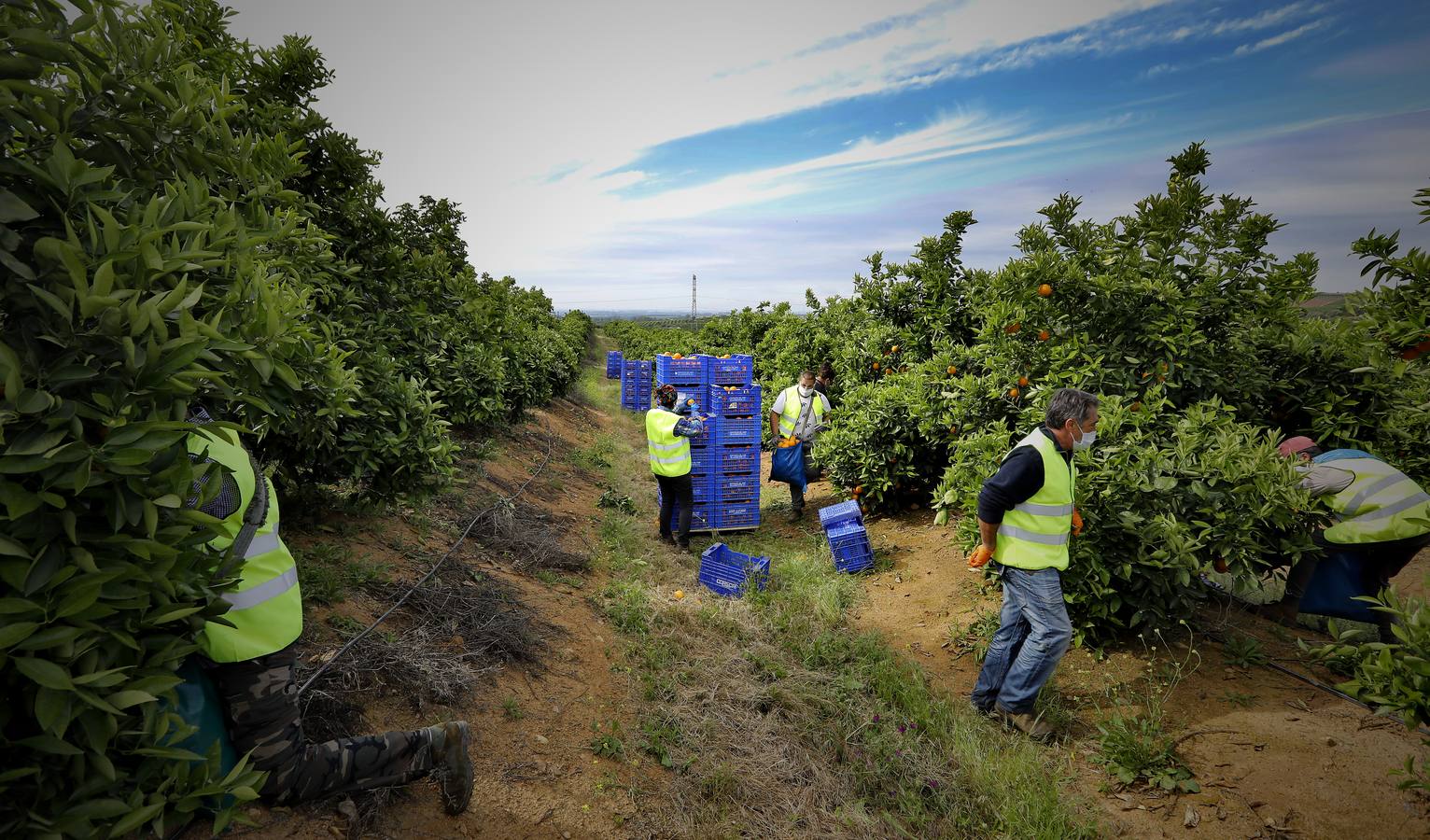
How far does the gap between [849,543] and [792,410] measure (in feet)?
8.37

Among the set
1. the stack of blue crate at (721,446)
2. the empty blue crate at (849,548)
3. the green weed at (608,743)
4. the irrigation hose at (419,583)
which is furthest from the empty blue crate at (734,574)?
the irrigation hose at (419,583)

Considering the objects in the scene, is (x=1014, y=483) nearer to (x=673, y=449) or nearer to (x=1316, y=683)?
(x=1316, y=683)

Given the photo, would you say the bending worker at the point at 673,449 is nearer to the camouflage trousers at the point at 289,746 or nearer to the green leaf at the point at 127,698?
the camouflage trousers at the point at 289,746

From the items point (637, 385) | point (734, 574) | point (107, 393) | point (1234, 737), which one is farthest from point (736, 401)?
point (637, 385)

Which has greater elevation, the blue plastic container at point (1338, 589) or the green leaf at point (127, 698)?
the green leaf at point (127, 698)

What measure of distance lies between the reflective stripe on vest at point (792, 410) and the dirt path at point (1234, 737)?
356 cm

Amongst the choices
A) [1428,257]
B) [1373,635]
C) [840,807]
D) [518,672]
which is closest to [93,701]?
[518,672]

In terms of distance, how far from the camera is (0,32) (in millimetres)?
1353

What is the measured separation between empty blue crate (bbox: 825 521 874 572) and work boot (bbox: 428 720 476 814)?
4.66 m

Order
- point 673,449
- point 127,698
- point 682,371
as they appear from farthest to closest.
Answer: point 682,371, point 673,449, point 127,698

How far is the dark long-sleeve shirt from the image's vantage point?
364 cm

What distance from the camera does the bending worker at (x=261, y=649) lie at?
2.00 metres

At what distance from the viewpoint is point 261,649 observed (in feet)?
6.79

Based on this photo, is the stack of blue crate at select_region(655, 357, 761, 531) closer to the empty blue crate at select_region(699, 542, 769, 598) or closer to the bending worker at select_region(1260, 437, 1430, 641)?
the empty blue crate at select_region(699, 542, 769, 598)
